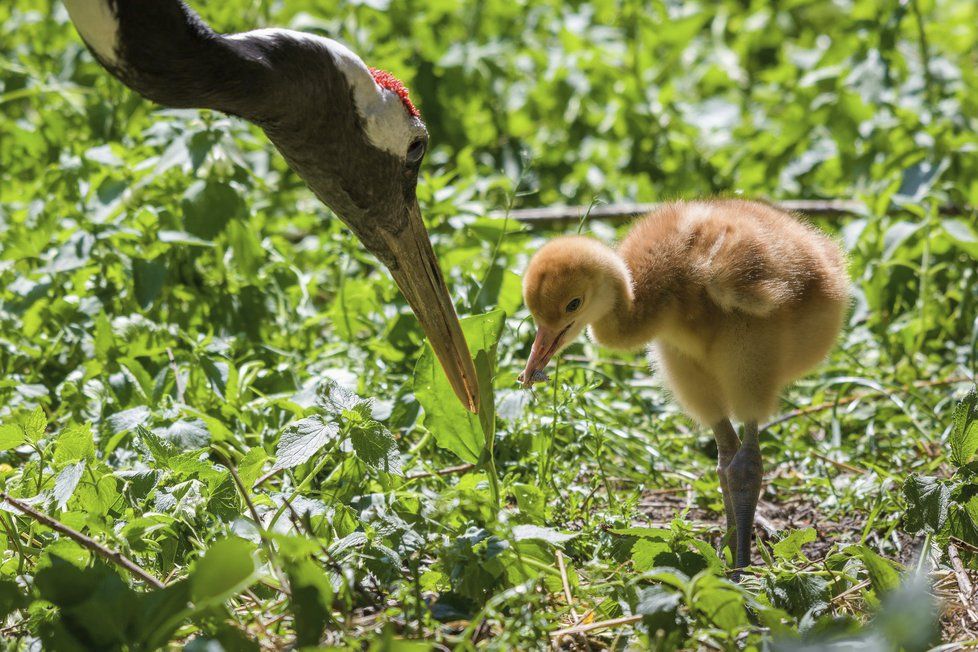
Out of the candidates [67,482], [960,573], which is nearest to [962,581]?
[960,573]

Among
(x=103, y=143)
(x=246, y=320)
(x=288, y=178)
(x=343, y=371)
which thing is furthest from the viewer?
(x=288, y=178)

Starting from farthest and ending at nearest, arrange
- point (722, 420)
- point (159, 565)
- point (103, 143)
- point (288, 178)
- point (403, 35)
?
point (403, 35) → point (288, 178) → point (103, 143) → point (722, 420) → point (159, 565)

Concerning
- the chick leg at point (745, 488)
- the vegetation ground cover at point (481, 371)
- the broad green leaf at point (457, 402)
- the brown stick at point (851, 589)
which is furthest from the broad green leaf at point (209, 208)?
the brown stick at point (851, 589)

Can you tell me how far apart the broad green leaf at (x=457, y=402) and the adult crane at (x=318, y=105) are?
0.15 ft

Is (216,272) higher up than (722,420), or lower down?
higher up

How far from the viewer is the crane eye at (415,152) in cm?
337

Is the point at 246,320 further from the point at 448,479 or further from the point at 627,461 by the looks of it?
the point at 627,461

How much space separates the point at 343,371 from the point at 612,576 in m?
1.36

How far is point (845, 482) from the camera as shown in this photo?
362 centimetres

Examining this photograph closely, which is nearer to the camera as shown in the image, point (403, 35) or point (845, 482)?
point (845, 482)

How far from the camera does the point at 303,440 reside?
9.02 ft

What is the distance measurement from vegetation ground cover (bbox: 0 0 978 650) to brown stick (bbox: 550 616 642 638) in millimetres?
12

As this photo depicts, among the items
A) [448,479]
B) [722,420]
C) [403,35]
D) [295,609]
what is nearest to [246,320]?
[448,479]

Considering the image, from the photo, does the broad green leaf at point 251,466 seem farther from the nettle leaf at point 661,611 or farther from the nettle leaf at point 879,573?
the nettle leaf at point 879,573
